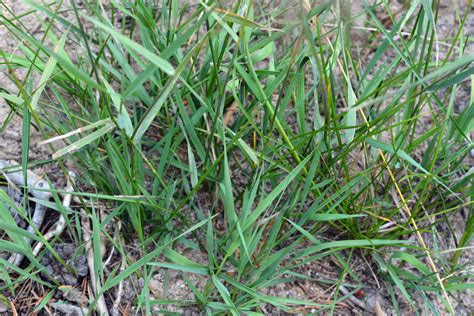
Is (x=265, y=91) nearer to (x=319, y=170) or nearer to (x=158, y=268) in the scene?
(x=319, y=170)

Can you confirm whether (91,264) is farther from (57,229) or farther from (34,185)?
(34,185)

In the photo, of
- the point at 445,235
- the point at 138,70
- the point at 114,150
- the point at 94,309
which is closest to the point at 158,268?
the point at 94,309

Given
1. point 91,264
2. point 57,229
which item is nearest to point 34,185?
point 57,229

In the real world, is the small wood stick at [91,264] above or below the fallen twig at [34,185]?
below

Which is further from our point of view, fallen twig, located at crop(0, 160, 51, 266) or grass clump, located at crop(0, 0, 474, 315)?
fallen twig, located at crop(0, 160, 51, 266)

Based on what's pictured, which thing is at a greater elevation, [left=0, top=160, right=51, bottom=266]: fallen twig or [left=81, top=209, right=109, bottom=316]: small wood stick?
[left=0, top=160, right=51, bottom=266]: fallen twig

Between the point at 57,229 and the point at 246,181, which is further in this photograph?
the point at 246,181

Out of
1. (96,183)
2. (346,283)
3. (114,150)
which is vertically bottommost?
(346,283)

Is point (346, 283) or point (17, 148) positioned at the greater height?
point (17, 148)
